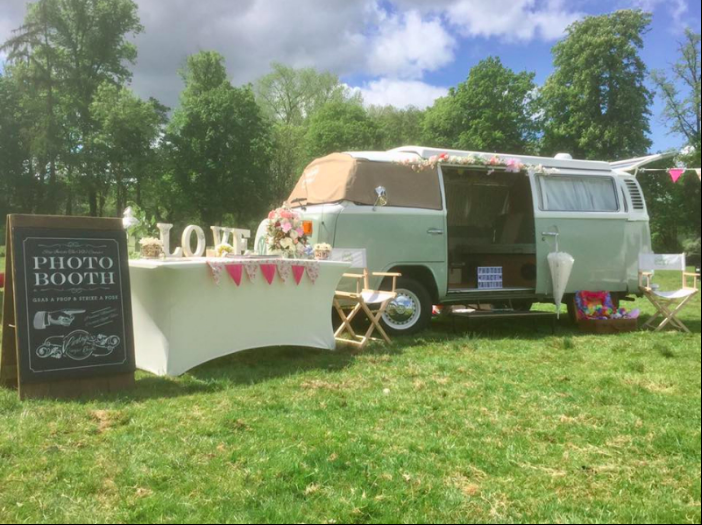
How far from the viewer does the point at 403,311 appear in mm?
6840

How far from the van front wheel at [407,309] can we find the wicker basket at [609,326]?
240 centimetres

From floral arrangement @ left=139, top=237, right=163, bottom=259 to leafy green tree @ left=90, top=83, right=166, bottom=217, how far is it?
4173 millimetres

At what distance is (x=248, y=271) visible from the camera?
4.96m

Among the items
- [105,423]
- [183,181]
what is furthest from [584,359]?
[183,181]

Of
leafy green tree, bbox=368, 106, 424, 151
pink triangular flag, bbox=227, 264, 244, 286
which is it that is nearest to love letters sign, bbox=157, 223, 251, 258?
pink triangular flag, bbox=227, 264, 244, 286

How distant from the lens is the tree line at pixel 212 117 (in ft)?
9.03

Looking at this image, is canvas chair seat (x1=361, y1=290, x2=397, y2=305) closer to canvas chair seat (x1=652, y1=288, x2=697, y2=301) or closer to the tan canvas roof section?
the tan canvas roof section

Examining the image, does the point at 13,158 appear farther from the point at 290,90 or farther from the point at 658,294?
the point at 658,294

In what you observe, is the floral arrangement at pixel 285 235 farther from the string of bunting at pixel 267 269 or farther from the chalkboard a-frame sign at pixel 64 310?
the chalkboard a-frame sign at pixel 64 310

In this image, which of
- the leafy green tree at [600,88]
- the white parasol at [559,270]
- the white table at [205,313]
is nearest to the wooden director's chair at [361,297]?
the white table at [205,313]

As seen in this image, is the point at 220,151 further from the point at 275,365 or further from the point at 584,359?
the point at 584,359

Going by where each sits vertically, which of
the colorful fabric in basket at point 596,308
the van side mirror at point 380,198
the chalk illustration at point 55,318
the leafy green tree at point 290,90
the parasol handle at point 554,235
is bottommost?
the colorful fabric in basket at point 596,308

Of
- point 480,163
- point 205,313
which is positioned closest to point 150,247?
point 205,313

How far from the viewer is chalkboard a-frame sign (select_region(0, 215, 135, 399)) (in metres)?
3.92
